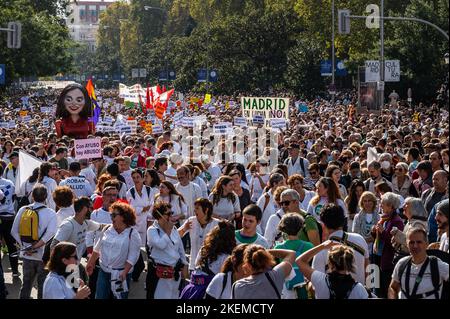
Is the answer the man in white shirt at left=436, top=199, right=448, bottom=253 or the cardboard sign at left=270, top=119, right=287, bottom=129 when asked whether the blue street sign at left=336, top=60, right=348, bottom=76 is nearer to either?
the cardboard sign at left=270, top=119, right=287, bottom=129

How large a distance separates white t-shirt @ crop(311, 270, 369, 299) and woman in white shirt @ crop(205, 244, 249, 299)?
0.54m

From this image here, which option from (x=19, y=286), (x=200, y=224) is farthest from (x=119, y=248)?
(x=19, y=286)

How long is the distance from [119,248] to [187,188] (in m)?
3.71

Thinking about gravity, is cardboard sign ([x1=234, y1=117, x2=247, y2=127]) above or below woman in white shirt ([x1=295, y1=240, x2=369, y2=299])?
above

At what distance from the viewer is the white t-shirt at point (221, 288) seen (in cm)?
746

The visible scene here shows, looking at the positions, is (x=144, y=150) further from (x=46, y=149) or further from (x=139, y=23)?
(x=139, y=23)

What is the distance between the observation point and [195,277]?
8.38m

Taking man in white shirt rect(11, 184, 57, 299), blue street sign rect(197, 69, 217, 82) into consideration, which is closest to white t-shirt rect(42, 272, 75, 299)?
man in white shirt rect(11, 184, 57, 299)

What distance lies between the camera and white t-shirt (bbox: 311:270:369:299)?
6.97m

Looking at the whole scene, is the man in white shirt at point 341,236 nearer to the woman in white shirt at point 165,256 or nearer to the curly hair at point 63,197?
the woman in white shirt at point 165,256

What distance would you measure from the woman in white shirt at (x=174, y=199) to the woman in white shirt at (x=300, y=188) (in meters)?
1.27

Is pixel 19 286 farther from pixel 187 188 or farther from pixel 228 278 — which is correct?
pixel 228 278

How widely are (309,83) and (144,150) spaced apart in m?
42.5

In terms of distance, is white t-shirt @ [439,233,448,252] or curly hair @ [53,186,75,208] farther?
curly hair @ [53,186,75,208]
